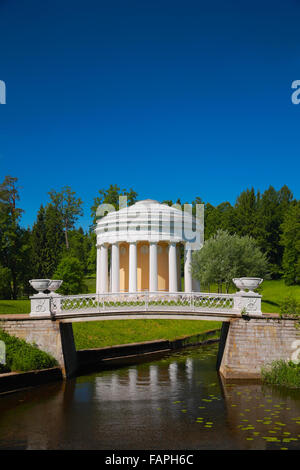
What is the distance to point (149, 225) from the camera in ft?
127

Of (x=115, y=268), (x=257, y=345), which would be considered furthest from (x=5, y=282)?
(x=257, y=345)

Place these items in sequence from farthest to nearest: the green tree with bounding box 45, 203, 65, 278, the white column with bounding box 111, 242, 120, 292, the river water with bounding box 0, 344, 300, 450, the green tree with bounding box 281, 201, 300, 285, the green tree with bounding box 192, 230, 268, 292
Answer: the green tree with bounding box 45, 203, 65, 278 < the green tree with bounding box 281, 201, 300, 285 < the green tree with bounding box 192, 230, 268, 292 < the white column with bounding box 111, 242, 120, 292 < the river water with bounding box 0, 344, 300, 450

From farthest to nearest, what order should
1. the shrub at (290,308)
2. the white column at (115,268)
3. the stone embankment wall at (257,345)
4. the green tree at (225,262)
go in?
the green tree at (225,262) < the white column at (115,268) < the shrub at (290,308) < the stone embankment wall at (257,345)

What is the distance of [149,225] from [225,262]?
26.1ft

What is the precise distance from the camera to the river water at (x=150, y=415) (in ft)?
42.9

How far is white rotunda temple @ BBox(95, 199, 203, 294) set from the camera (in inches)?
1527

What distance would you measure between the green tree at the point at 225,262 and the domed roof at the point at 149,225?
2.81m

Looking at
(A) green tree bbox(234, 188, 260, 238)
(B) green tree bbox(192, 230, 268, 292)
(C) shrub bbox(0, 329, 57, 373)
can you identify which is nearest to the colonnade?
(B) green tree bbox(192, 230, 268, 292)

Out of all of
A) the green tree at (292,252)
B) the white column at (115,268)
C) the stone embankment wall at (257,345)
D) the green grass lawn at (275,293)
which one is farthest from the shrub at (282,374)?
the green tree at (292,252)

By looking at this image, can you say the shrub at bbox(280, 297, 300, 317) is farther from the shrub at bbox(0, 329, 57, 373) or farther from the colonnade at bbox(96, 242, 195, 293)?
Answer: the colonnade at bbox(96, 242, 195, 293)

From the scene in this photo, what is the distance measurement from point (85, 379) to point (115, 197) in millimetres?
39341

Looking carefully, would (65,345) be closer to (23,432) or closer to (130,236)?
(23,432)

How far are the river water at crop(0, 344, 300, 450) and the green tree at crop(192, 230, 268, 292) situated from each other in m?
18.3

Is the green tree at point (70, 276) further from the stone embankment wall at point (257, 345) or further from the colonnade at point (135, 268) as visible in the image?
the stone embankment wall at point (257, 345)
